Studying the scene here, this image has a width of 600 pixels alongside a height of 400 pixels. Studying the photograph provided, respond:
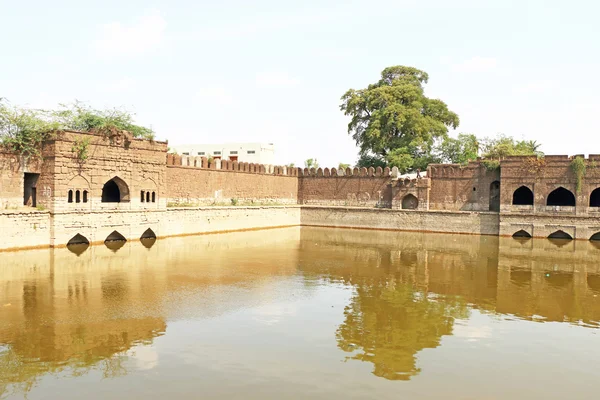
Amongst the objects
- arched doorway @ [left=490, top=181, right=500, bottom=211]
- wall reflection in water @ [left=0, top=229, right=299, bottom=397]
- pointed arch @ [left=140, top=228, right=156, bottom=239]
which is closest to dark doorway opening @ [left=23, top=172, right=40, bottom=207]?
wall reflection in water @ [left=0, top=229, right=299, bottom=397]

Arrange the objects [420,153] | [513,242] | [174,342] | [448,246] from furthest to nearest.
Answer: [420,153], [513,242], [448,246], [174,342]

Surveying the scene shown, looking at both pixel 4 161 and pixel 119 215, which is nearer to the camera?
pixel 4 161

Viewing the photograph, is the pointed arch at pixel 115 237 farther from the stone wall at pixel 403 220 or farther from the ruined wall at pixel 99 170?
the stone wall at pixel 403 220

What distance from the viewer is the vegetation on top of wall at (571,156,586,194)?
841 inches

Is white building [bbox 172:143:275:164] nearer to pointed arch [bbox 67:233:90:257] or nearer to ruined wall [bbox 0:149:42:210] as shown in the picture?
pointed arch [bbox 67:233:90:257]

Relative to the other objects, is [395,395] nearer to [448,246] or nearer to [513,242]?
[448,246]

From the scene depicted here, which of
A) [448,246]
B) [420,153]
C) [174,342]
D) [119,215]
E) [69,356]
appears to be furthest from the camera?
[420,153]

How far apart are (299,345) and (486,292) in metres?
5.53

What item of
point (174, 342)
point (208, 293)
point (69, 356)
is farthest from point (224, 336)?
point (208, 293)

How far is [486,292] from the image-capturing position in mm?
10742

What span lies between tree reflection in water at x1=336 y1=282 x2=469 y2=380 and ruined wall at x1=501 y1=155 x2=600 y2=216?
45.6ft

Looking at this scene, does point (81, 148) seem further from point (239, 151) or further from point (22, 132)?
point (239, 151)

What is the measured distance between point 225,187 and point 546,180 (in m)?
14.5

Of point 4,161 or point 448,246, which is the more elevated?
point 4,161
